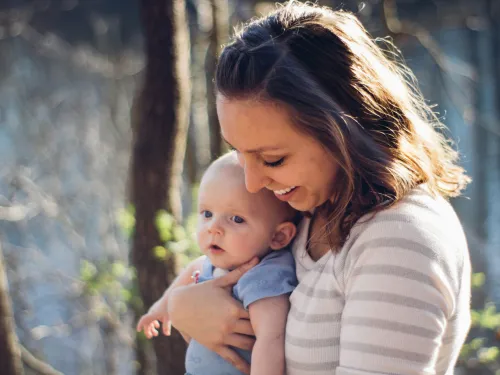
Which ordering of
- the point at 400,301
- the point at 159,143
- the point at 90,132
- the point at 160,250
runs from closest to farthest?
the point at 400,301, the point at 160,250, the point at 159,143, the point at 90,132

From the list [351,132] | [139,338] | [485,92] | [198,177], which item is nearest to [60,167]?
[198,177]

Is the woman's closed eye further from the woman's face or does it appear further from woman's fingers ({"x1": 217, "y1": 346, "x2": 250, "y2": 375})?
→ woman's fingers ({"x1": 217, "y1": 346, "x2": 250, "y2": 375})

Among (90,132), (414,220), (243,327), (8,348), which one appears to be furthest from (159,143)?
Result: (90,132)

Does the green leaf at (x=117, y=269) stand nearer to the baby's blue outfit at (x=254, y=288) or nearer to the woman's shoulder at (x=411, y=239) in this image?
the baby's blue outfit at (x=254, y=288)

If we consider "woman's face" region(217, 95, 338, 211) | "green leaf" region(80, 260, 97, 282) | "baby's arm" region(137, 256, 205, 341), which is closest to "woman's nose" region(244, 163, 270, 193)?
"woman's face" region(217, 95, 338, 211)

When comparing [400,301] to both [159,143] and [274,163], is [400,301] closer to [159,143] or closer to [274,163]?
[274,163]

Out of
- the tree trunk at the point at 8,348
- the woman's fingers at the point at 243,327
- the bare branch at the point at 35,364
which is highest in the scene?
the woman's fingers at the point at 243,327

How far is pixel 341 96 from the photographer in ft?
5.10

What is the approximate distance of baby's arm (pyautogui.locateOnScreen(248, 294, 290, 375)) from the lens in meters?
1.65

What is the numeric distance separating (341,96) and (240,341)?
0.75 metres

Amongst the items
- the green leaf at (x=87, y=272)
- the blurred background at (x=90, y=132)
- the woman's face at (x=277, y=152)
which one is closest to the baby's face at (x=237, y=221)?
the woman's face at (x=277, y=152)

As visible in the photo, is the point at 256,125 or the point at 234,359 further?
the point at 234,359

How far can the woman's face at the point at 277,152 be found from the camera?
5.00 ft

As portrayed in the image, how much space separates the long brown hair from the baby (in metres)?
0.27
